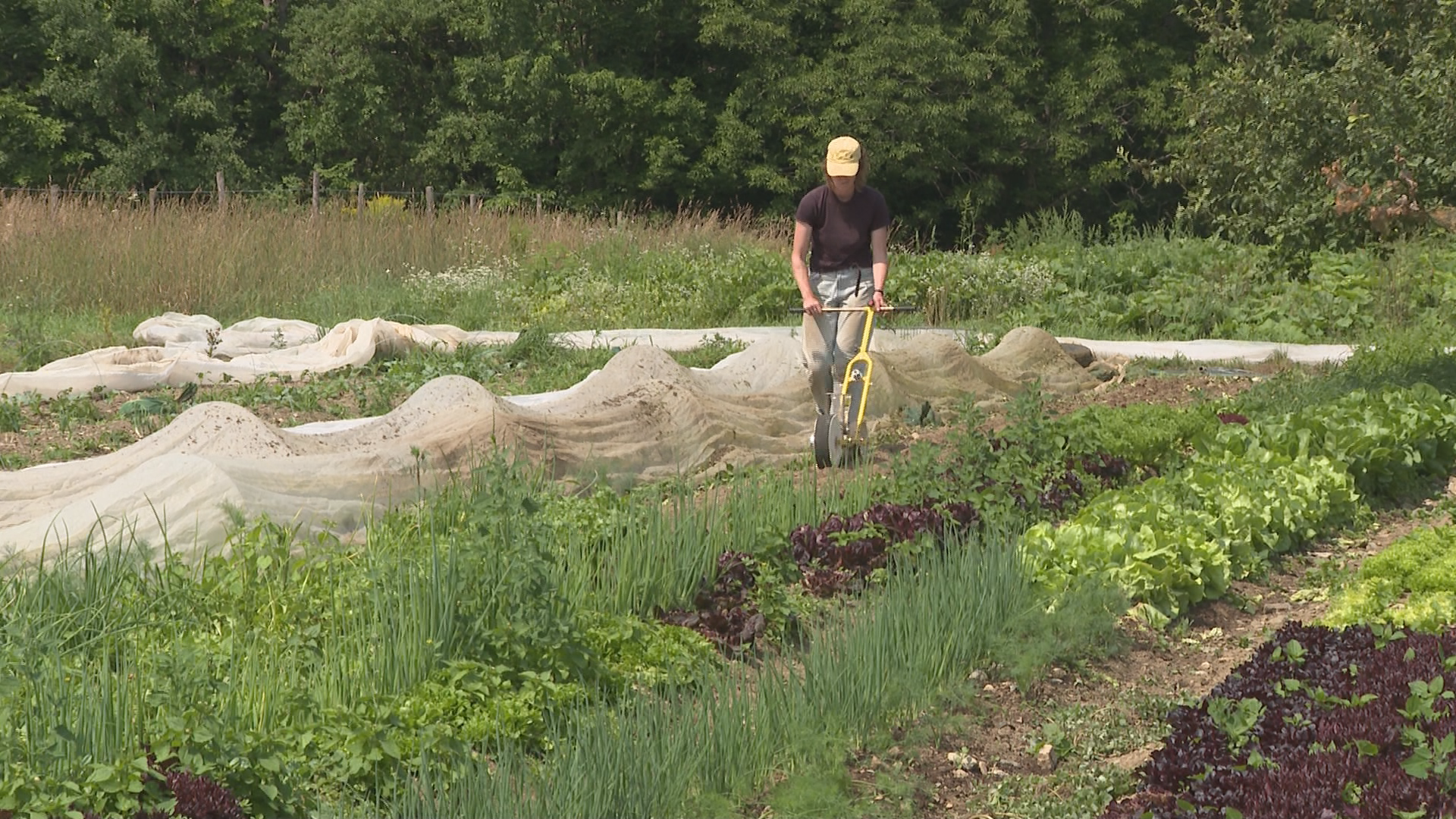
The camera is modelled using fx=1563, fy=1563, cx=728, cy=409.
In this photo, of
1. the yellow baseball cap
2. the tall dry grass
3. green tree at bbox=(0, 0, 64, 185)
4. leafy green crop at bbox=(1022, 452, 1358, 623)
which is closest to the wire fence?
green tree at bbox=(0, 0, 64, 185)

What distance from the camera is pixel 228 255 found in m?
13.9

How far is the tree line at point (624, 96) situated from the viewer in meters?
27.8

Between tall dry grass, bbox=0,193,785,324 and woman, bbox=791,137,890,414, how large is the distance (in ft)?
21.0

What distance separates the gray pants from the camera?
7.45 metres

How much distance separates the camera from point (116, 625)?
13.9ft

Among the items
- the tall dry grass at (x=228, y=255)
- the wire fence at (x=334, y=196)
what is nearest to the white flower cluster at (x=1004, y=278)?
the tall dry grass at (x=228, y=255)

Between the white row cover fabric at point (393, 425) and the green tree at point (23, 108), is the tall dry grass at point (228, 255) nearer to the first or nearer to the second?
the white row cover fabric at point (393, 425)

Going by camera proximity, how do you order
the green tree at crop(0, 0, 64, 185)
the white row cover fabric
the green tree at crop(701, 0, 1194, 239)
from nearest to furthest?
1. the white row cover fabric
2. the green tree at crop(0, 0, 64, 185)
3. the green tree at crop(701, 0, 1194, 239)

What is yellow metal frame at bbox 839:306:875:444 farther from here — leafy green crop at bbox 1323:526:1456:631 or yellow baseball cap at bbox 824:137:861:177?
leafy green crop at bbox 1323:526:1456:631

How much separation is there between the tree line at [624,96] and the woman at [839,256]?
18.7 meters

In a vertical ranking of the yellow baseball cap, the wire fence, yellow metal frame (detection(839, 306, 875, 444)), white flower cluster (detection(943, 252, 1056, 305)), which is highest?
the yellow baseball cap

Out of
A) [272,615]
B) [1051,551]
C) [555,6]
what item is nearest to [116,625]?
[272,615]

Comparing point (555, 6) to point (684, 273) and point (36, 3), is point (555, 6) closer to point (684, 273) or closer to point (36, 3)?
point (36, 3)

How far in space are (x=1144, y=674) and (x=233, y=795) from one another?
3022mm
